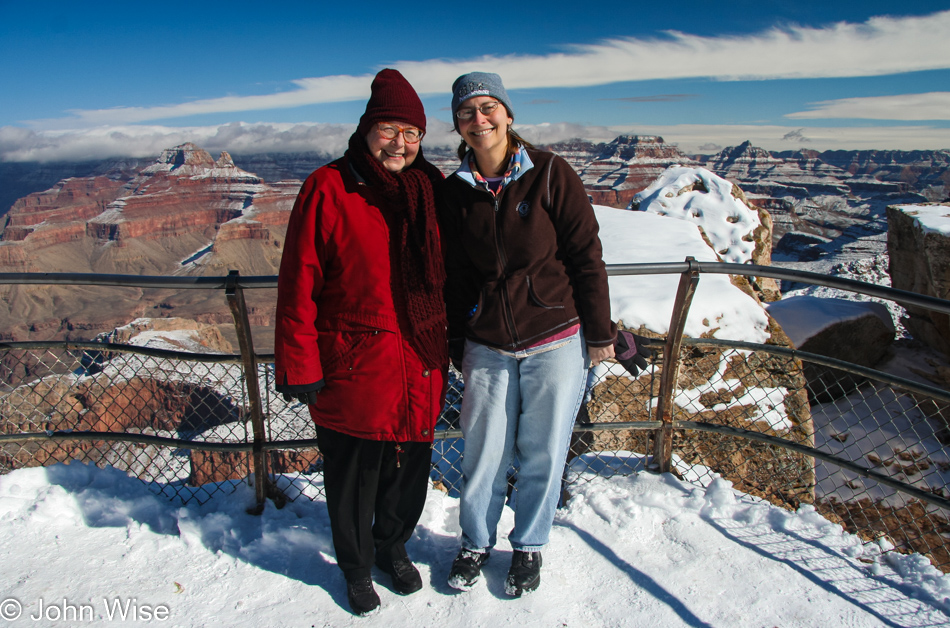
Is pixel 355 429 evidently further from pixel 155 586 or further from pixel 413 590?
pixel 155 586

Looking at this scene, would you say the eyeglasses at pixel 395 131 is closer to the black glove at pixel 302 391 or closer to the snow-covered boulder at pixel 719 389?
the black glove at pixel 302 391

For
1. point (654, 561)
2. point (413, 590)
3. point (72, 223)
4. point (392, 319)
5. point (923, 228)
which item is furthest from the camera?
point (72, 223)

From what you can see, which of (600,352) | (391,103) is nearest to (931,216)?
(600,352)

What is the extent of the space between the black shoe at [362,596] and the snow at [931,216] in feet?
47.8

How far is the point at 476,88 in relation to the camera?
1.87m

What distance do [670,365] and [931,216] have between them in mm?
13939

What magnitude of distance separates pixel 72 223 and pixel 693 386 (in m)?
223

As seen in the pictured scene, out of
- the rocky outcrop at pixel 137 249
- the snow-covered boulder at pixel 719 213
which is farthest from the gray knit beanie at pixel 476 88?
the rocky outcrop at pixel 137 249

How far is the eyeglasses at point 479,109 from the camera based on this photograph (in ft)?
6.17

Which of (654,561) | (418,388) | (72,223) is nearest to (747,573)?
(654,561)

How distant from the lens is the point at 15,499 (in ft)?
8.47

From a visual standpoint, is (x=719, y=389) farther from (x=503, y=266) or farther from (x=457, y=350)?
(x=503, y=266)

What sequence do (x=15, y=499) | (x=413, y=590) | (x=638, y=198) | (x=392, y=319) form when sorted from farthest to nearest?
(x=638, y=198) < (x=15, y=499) < (x=413, y=590) < (x=392, y=319)

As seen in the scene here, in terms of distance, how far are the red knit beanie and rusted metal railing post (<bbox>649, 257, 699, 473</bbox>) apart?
1.45 m
